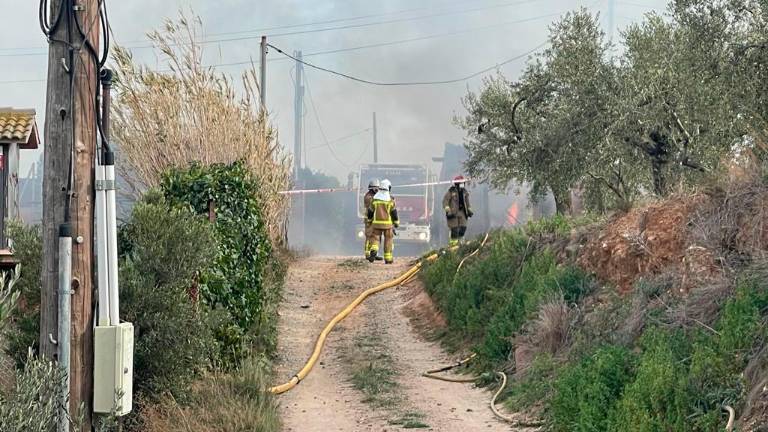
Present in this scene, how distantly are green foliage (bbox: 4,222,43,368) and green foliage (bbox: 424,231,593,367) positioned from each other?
223 inches

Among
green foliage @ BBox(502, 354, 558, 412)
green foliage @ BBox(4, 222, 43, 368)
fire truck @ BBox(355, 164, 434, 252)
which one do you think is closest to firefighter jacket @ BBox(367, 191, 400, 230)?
green foliage @ BBox(502, 354, 558, 412)

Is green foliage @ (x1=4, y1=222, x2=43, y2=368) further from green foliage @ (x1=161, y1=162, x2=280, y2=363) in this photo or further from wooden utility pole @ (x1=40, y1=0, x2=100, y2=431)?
green foliage @ (x1=161, y1=162, x2=280, y2=363)

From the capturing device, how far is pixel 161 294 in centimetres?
744

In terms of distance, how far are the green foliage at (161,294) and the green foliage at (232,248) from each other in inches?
60.9

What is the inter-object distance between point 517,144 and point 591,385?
1378 centimetres

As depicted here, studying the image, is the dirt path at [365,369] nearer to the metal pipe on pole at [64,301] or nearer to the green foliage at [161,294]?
the green foliage at [161,294]

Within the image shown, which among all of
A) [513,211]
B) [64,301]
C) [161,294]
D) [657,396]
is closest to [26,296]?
[161,294]

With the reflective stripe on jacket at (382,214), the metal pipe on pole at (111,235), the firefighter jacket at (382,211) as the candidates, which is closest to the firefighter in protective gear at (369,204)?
the firefighter jacket at (382,211)

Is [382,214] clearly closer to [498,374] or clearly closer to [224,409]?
[498,374]

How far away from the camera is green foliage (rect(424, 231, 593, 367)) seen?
11008 mm

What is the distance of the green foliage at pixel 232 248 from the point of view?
10141 millimetres

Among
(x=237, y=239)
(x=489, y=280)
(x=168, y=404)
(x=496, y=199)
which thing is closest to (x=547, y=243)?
(x=489, y=280)

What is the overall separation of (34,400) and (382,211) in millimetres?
14498

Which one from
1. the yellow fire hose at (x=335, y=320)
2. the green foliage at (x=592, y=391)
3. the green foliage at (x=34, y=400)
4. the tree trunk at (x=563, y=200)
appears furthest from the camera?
the tree trunk at (x=563, y=200)
